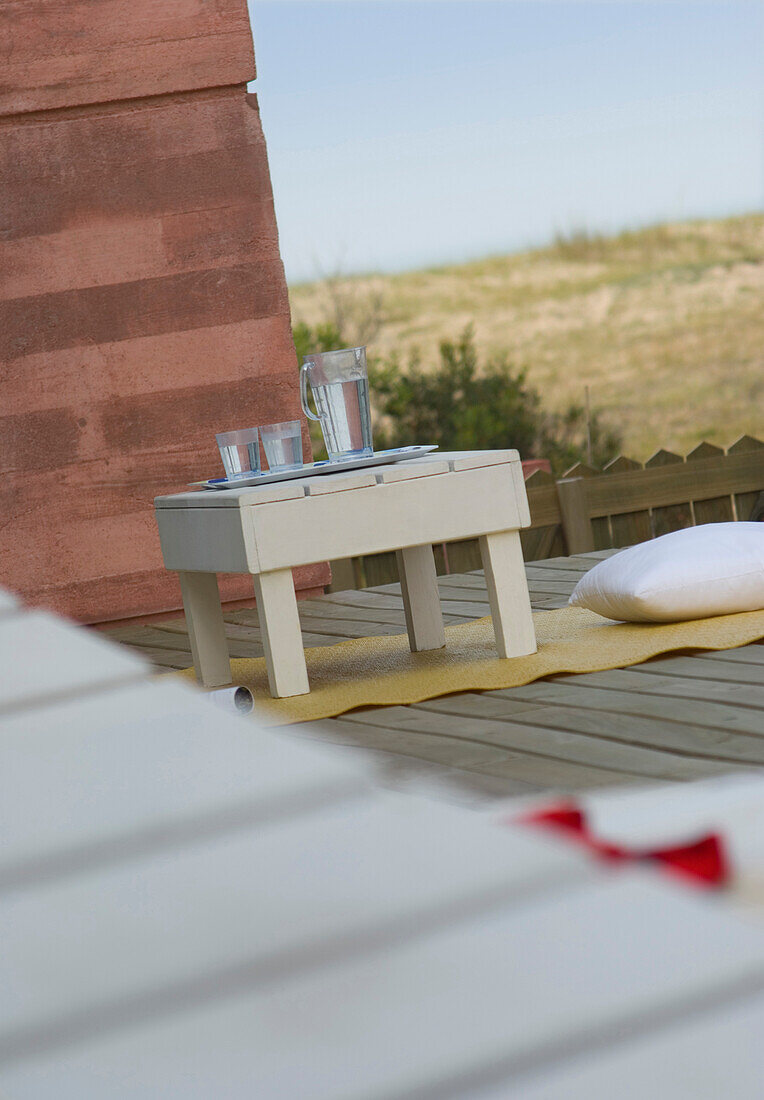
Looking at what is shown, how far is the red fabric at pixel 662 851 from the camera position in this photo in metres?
0.56

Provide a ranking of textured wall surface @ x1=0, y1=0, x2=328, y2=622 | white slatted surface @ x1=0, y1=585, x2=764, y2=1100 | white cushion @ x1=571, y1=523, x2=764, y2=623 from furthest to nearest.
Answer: textured wall surface @ x1=0, y1=0, x2=328, y2=622 < white cushion @ x1=571, y1=523, x2=764, y2=623 < white slatted surface @ x1=0, y1=585, x2=764, y2=1100

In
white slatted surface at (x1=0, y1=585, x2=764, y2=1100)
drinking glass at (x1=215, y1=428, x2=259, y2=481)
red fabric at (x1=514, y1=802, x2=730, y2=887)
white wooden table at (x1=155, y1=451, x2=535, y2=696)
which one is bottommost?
white wooden table at (x1=155, y1=451, x2=535, y2=696)

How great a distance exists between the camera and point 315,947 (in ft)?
0.95

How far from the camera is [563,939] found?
28 centimetres

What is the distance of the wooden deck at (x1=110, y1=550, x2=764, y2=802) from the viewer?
5.77 ft

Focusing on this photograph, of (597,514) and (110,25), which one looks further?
(597,514)

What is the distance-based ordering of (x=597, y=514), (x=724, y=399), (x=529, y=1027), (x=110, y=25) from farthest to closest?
1. (x=724, y=399)
2. (x=597, y=514)
3. (x=110, y=25)
4. (x=529, y=1027)

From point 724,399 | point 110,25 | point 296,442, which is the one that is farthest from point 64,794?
point 724,399

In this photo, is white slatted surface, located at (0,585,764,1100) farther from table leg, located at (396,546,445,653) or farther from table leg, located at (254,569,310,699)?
table leg, located at (396,546,445,653)

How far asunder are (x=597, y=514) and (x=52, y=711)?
4.55 meters

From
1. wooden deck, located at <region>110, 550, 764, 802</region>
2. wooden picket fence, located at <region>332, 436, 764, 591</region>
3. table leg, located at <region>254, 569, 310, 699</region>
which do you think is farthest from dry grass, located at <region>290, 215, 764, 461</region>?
wooden deck, located at <region>110, 550, 764, 802</region>

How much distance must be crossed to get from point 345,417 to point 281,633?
51 cm

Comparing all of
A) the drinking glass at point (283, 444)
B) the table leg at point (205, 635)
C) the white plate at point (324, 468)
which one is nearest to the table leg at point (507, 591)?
the white plate at point (324, 468)

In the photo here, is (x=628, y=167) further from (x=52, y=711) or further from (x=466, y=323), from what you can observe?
(x=52, y=711)
